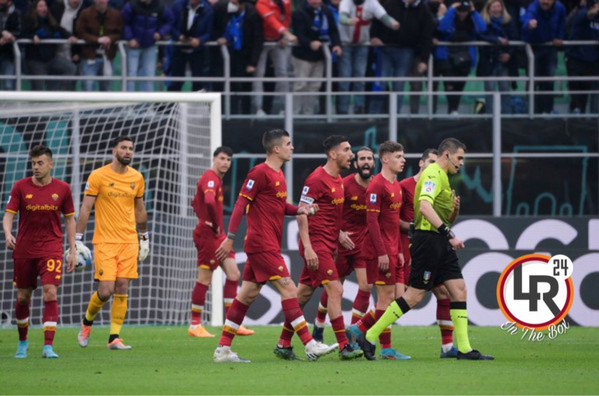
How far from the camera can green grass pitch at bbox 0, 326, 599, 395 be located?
8797 mm

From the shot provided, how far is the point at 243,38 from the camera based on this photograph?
18.6 meters

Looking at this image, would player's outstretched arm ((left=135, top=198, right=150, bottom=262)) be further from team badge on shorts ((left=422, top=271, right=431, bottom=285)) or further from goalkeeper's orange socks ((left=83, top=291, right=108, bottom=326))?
team badge on shorts ((left=422, top=271, right=431, bottom=285))

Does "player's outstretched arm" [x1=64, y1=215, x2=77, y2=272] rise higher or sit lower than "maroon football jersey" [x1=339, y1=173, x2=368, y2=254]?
lower

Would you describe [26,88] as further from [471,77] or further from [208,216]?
[471,77]

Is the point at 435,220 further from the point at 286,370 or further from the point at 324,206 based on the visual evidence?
the point at 286,370

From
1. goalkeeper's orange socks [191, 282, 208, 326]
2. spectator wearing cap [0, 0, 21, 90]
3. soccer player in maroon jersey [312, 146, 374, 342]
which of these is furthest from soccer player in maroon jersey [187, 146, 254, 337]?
spectator wearing cap [0, 0, 21, 90]

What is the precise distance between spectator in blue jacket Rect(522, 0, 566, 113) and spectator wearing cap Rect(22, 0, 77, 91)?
760cm

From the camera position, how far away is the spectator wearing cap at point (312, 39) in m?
18.6

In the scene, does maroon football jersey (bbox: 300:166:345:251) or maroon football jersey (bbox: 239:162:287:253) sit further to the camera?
maroon football jersey (bbox: 300:166:345:251)

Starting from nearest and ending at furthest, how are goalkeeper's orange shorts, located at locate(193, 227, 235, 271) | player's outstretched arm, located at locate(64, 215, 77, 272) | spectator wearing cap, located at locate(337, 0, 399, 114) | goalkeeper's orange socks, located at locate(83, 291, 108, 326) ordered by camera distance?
player's outstretched arm, located at locate(64, 215, 77, 272) → goalkeeper's orange socks, located at locate(83, 291, 108, 326) → goalkeeper's orange shorts, located at locate(193, 227, 235, 271) → spectator wearing cap, located at locate(337, 0, 399, 114)

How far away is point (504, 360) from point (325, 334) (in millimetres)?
4060

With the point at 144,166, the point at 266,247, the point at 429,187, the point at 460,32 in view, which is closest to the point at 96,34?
the point at 144,166

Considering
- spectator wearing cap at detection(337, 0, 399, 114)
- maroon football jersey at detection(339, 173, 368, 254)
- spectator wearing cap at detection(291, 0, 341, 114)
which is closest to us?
maroon football jersey at detection(339, 173, 368, 254)

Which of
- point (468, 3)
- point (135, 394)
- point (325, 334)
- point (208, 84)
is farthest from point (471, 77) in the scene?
point (135, 394)
